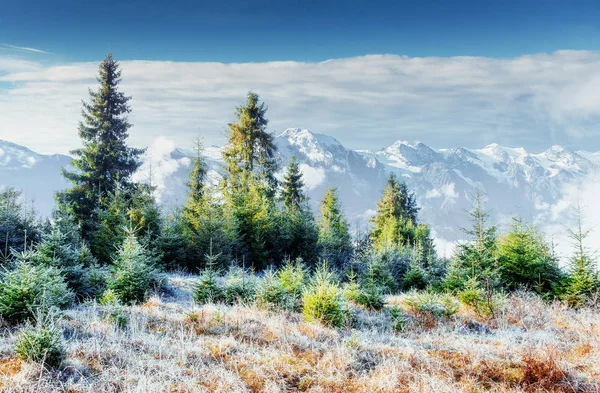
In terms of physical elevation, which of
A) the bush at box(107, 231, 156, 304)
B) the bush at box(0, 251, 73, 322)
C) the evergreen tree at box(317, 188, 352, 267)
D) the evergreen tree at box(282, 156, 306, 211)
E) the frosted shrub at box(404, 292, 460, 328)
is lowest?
the evergreen tree at box(317, 188, 352, 267)

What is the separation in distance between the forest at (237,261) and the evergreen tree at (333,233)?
252 mm

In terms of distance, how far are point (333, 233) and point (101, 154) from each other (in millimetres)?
19437

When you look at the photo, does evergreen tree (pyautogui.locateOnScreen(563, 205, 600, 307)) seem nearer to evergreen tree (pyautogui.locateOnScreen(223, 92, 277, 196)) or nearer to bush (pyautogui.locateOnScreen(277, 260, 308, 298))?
bush (pyautogui.locateOnScreen(277, 260, 308, 298))

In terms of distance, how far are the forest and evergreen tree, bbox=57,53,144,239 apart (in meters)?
0.09

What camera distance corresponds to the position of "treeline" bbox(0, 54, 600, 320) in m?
11.7

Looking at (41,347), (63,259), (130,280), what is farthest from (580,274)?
(63,259)

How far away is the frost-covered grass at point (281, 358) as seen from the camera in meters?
5.29

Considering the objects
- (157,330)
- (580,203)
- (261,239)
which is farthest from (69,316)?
(580,203)

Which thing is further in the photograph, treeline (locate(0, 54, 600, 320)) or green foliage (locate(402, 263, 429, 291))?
green foliage (locate(402, 263, 429, 291))

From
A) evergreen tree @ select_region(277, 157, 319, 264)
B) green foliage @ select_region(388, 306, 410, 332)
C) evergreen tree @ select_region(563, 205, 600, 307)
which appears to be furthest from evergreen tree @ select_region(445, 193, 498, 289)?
evergreen tree @ select_region(277, 157, 319, 264)

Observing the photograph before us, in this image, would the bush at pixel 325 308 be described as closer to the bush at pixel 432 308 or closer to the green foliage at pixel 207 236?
the bush at pixel 432 308

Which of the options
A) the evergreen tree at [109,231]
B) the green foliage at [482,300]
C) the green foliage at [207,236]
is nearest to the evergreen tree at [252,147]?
the green foliage at [207,236]

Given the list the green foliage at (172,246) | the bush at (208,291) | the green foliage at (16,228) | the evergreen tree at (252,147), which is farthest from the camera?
the evergreen tree at (252,147)

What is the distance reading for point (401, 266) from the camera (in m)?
25.3
